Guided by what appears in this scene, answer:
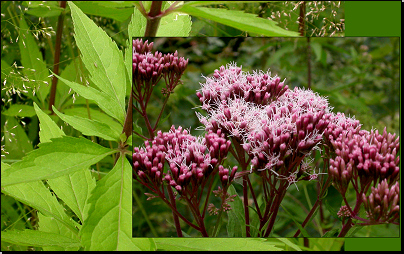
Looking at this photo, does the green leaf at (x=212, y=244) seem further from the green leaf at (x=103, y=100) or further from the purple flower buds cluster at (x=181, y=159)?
A: the green leaf at (x=103, y=100)

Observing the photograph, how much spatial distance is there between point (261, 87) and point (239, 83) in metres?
0.08

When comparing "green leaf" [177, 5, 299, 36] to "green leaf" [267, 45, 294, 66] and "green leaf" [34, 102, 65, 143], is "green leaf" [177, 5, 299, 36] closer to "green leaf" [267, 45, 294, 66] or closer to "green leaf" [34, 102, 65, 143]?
"green leaf" [34, 102, 65, 143]

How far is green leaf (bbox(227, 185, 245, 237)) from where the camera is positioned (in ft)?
4.16

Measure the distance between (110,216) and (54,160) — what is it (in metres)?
0.22

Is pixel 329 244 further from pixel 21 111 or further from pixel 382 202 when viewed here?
pixel 21 111

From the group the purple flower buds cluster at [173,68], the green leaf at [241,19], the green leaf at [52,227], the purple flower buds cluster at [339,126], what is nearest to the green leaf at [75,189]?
the green leaf at [52,227]

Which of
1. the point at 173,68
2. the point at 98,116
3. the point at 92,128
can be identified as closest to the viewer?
the point at 92,128

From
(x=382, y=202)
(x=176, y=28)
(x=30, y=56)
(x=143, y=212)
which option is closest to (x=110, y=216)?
(x=143, y=212)

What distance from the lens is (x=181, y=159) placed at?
1.27 meters

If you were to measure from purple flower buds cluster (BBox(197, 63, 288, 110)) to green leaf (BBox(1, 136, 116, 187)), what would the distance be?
40 cm

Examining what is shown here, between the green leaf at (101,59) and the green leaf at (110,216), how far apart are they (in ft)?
0.68

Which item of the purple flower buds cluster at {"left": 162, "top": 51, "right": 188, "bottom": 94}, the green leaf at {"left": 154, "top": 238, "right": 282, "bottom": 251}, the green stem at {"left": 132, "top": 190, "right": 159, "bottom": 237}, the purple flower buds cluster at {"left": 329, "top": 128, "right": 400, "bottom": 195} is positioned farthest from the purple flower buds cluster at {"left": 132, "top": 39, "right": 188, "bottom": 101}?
the purple flower buds cluster at {"left": 329, "top": 128, "right": 400, "bottom": 195}

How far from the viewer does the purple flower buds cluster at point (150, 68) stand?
4.50 feet

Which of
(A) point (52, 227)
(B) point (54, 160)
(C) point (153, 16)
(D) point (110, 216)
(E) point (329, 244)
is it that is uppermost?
(C) point (153, 16)
